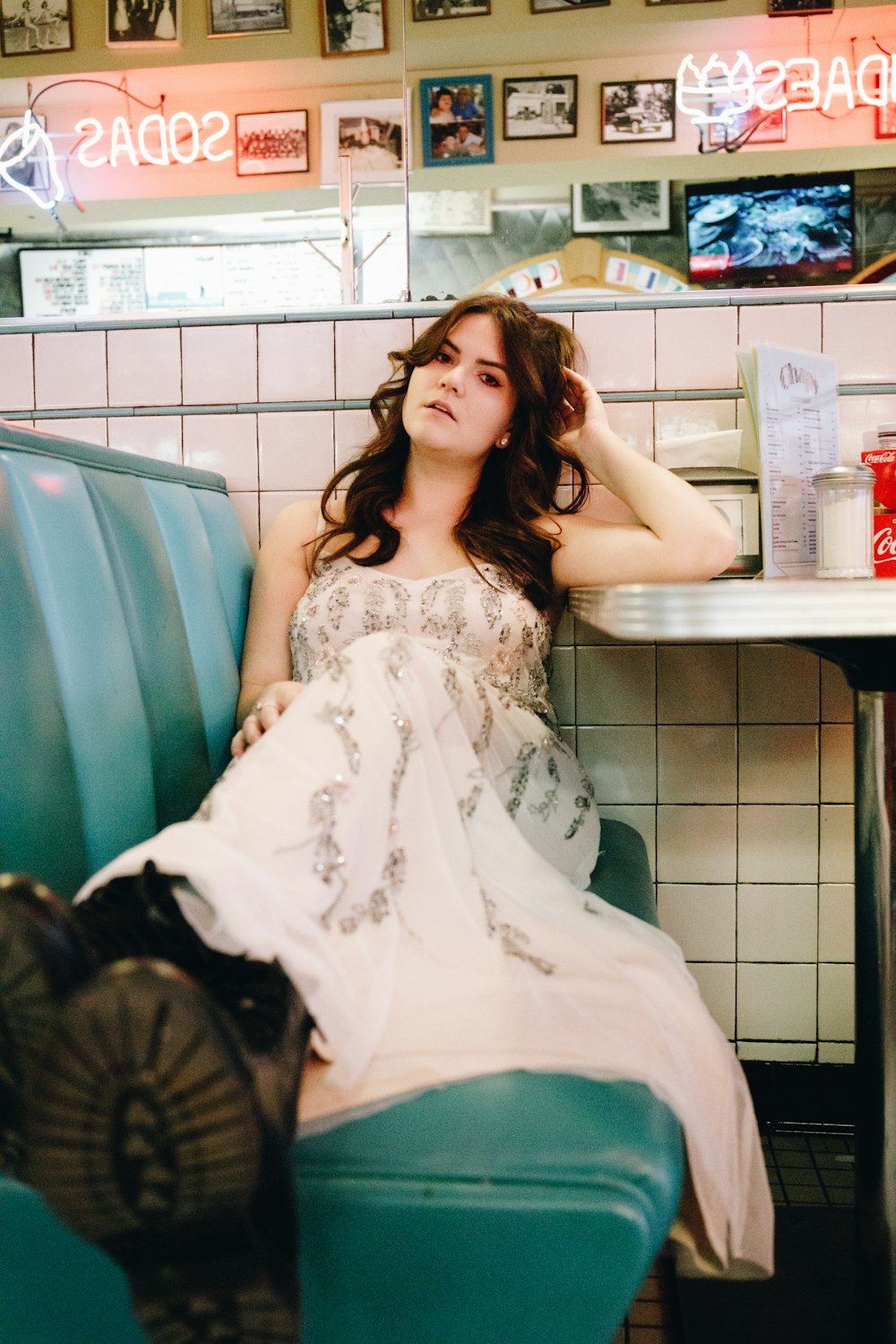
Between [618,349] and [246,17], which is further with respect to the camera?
[246,17]

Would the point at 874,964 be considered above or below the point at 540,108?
below

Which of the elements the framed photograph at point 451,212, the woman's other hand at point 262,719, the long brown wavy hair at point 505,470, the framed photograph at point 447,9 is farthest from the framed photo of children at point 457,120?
the woman's other hand at point 262,719

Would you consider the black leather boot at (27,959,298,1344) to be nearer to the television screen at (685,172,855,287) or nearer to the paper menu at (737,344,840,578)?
the paper menu at (737,344,840,578)

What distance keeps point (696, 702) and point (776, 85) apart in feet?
7.06

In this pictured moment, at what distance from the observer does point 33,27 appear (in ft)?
10.8

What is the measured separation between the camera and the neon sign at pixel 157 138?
→ 3.09 metres

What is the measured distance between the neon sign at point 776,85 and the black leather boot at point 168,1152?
320cm

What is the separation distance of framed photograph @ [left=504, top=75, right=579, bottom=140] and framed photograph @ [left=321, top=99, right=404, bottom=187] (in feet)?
1.53

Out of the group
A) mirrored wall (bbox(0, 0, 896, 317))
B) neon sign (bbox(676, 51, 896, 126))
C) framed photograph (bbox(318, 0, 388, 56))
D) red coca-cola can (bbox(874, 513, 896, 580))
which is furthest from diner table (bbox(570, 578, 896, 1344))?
framed photograph (bbox(318, 0, 388, 56))

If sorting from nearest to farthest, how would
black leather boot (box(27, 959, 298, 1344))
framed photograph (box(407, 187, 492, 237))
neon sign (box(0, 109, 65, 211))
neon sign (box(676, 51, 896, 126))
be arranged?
black leather boot (box(27, 959, 298, 1344)) < neon sign (box(676, 51, 896, 126)) < neon sign (box(0, 109, 65, 211)) < framed photograph (box(407, 187, 492, 237))

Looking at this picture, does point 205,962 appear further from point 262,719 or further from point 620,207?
point 620,207

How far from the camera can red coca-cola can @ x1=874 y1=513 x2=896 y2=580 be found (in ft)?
4.96

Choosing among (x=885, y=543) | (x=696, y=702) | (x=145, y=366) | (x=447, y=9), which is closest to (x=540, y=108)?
(x=447, y=9)

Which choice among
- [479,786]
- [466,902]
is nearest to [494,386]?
[479,786]
